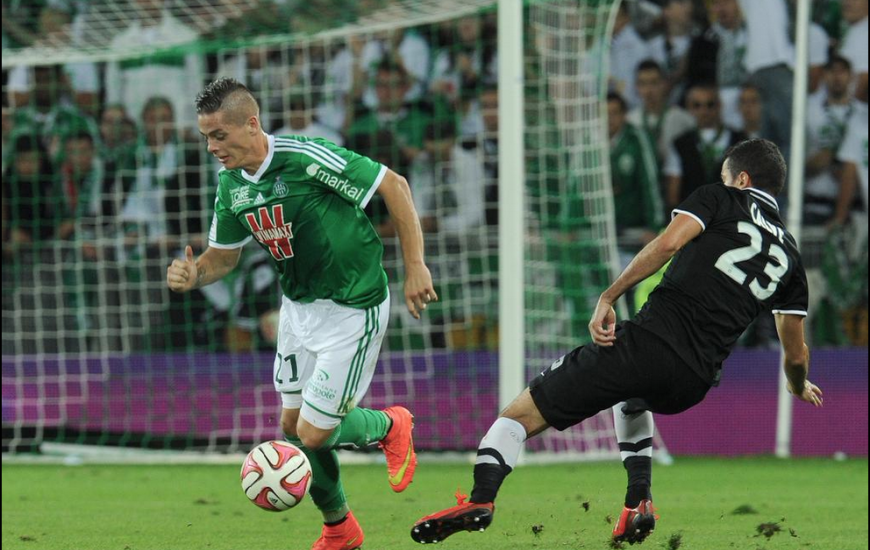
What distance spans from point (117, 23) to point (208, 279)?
7.50 metres

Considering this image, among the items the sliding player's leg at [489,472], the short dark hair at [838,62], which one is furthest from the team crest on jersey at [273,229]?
the short dark hair at [838,62]

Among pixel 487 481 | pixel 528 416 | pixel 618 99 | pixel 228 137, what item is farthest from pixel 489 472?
pixel 618 99

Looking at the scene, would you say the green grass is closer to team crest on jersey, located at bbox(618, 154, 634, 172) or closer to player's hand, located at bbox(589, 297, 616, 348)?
A: player's hand, located at bbox(589, 297, 616, 348)

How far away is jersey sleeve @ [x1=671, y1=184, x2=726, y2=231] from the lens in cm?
536

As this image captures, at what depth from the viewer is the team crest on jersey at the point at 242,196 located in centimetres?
590

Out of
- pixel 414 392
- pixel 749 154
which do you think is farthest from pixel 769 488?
pixel 749 154

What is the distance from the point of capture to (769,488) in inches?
373

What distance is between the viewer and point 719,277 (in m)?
5.48

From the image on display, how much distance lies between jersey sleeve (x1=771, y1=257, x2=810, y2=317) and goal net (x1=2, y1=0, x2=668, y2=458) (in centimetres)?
537

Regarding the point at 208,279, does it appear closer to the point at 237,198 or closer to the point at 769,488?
the point at 237,198

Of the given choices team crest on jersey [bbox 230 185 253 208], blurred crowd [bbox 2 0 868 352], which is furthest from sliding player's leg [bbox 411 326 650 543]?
blurred crowd [bbox 2 0 868 352]

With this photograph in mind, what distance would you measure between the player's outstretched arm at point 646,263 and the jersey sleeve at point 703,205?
30mm

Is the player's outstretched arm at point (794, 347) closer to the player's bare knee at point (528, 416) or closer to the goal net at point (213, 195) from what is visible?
the player's bare knee at point (528, 416)

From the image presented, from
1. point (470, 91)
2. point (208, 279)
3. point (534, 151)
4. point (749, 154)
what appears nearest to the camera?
point (749, 154)
